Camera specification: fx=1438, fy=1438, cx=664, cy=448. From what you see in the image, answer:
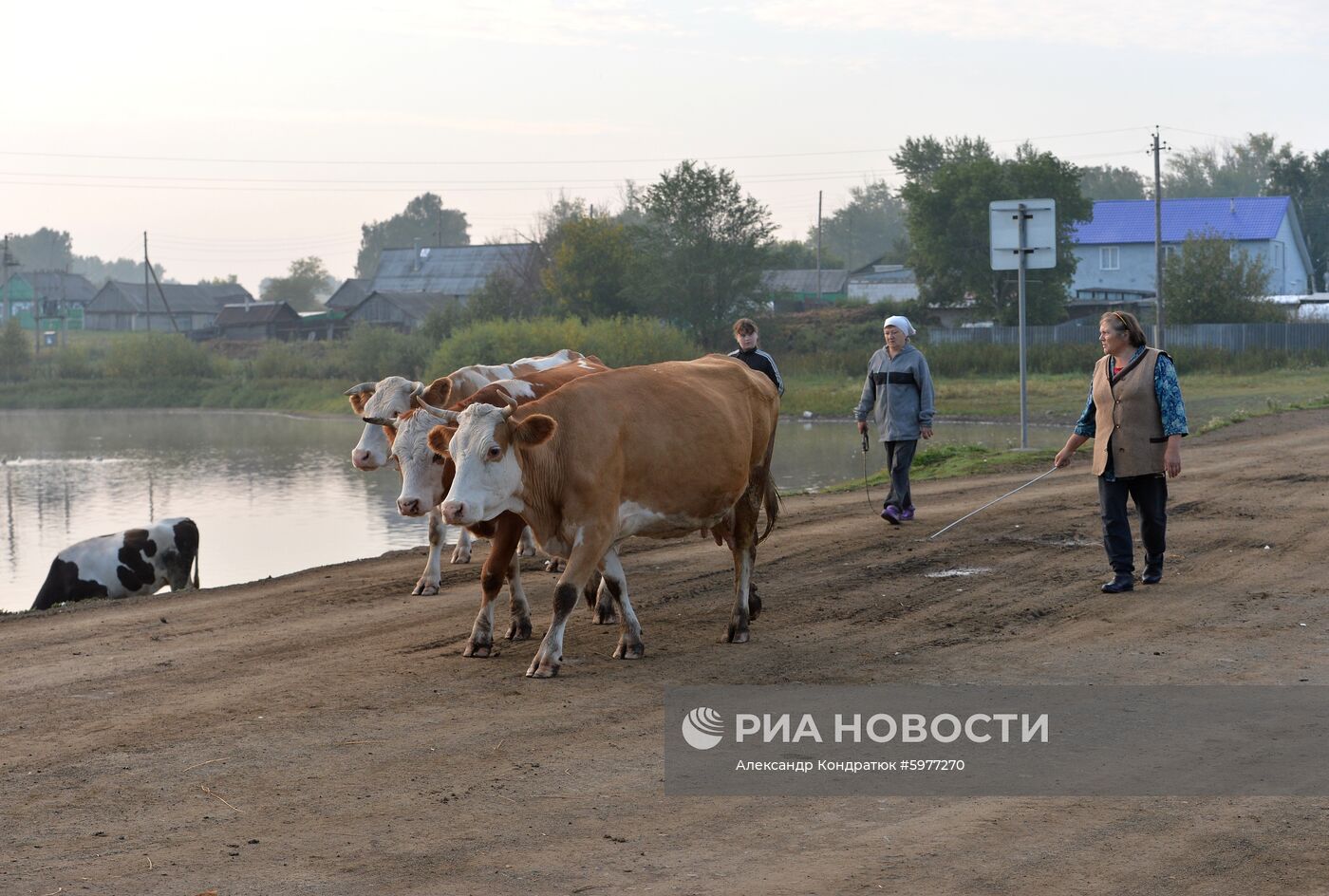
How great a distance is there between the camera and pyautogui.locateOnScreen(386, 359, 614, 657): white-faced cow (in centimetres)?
856

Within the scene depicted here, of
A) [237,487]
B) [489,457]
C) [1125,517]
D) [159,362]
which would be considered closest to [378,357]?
[159,362]

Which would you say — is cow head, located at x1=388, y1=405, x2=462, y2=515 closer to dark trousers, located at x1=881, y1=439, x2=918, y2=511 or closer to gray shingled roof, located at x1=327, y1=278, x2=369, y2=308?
dark trousers, located at x1=881, y1=439, x2=918, y2=511

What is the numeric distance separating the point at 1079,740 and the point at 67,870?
4210 mm

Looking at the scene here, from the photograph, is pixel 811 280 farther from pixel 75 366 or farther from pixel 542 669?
pixel 542 669

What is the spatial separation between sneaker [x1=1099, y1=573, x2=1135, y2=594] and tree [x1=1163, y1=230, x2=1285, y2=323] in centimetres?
4772

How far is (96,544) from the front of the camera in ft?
47.4

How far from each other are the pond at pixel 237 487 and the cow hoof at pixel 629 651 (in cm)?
857

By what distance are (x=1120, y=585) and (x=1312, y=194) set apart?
3497 inches

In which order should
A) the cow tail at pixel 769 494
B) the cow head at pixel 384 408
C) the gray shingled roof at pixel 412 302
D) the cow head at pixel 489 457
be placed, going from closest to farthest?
the cow head at pixel 489 457 → the cow tail at pixel 769 494 → the cow head at pixel 384 408 → the gray shingled roof at pixel 412 302

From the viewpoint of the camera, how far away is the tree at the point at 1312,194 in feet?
289

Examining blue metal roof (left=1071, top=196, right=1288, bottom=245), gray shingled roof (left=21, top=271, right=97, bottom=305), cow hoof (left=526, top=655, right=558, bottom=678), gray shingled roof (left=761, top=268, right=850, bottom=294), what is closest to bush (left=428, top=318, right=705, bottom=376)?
blue metal roof (left=1071, top=196, right=1288, bottom=245)

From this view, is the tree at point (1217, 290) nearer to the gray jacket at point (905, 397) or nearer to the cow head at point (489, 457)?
the gray jacket at point (905, 397)

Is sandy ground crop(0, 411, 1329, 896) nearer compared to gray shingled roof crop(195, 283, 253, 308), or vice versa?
sandy ground crop(0, 411, 1329, 896)

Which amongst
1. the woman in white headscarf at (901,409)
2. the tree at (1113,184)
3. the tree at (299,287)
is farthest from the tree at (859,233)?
the woman in white headscarf at (901,409)
